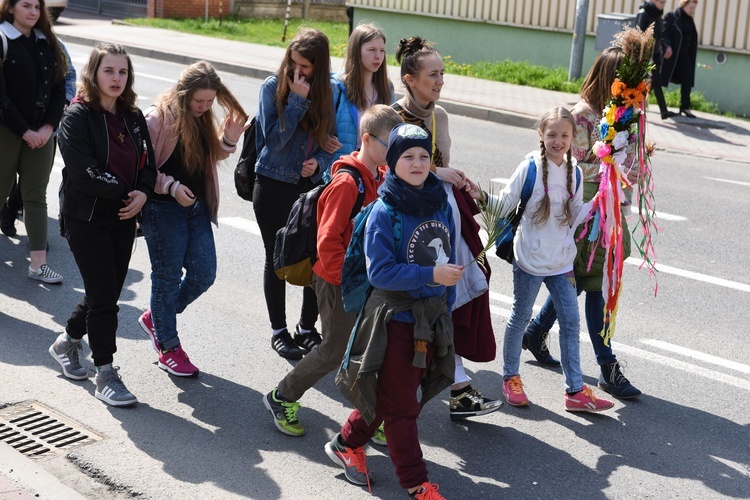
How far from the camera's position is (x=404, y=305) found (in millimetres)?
4438

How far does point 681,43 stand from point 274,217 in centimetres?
1160

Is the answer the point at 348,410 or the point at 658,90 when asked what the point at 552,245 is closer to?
the point at 348,410

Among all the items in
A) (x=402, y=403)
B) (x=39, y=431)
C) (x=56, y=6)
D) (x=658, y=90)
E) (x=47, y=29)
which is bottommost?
(x=39, y=431)

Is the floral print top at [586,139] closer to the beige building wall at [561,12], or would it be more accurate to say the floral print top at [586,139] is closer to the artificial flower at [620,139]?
the artificial flower at [620,139]

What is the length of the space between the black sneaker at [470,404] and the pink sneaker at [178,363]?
148cm

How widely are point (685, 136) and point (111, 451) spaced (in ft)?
38.4

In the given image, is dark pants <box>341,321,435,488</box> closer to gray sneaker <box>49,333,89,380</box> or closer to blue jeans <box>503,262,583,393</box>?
blue jeans <box>503,262,583,393</box>

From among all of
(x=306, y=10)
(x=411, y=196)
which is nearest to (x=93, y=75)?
(x=411, y=196)

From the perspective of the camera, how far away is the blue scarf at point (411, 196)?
172 inches

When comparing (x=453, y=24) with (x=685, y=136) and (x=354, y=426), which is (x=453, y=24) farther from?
(x=354, y=426)

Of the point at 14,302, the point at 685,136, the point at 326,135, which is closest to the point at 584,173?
the point at 326,135

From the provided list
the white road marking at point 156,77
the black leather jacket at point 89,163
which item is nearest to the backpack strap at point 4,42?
the black leather jacket at point 89,163

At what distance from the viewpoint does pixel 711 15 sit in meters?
17.3

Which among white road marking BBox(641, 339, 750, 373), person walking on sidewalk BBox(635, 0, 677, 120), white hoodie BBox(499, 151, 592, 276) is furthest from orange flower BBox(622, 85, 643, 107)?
person walking on sidewalk BBox(635, 0, 677, 120)
